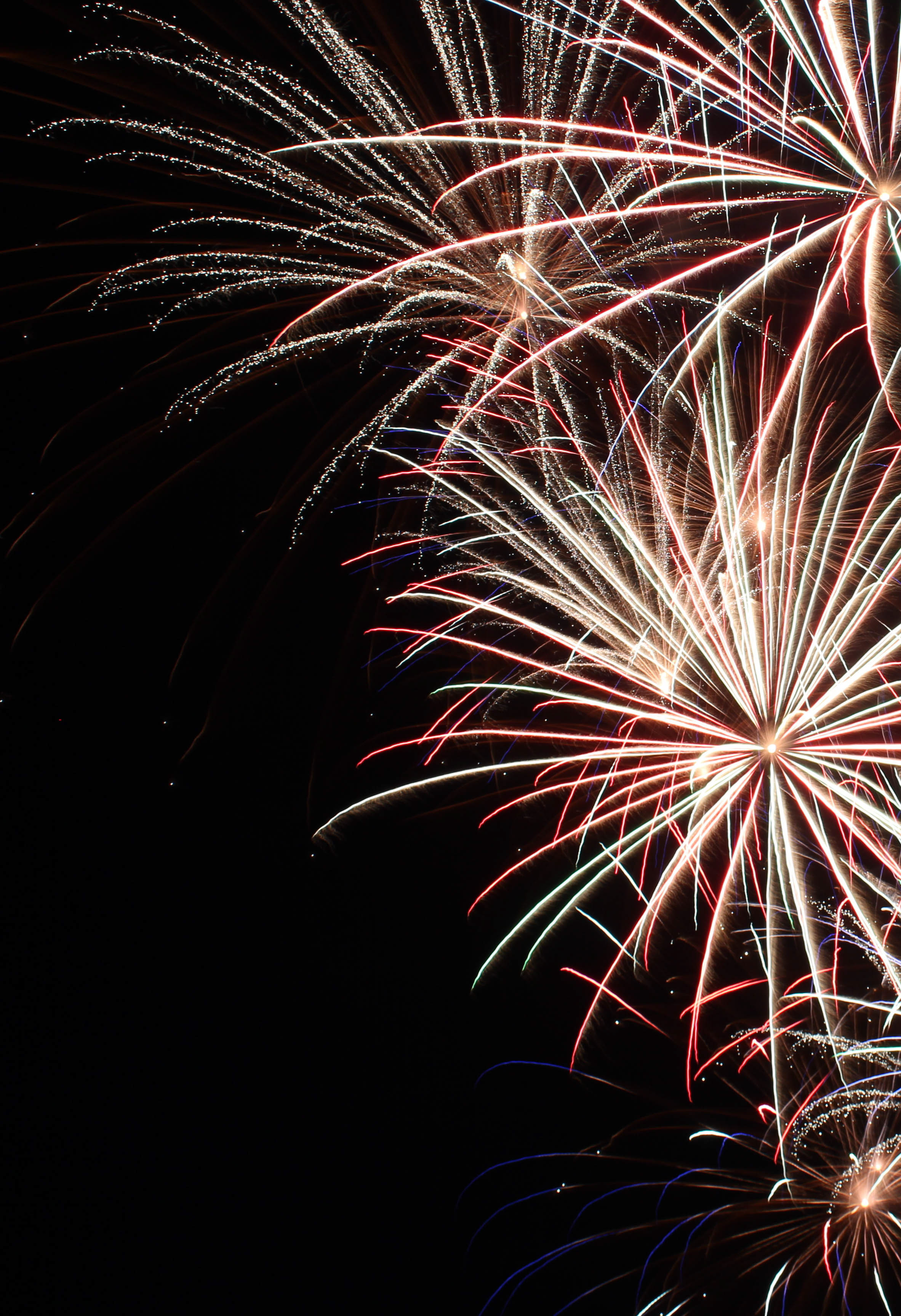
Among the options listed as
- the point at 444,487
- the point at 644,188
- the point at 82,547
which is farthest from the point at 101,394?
the point at 644,188

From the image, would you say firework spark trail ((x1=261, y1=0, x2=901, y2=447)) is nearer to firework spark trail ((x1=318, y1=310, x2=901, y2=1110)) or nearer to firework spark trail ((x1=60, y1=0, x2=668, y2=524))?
firework spark trail ((x1=60, y1=0, x2=668, y2=524))

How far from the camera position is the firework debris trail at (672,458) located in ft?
9.14

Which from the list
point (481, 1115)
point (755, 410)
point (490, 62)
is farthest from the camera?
point (481, 1115)

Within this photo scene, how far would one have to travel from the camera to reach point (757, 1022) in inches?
135

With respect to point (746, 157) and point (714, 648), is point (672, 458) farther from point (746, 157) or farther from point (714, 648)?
point (746, 157)

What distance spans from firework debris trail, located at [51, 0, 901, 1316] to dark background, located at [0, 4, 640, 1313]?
614 millimetres

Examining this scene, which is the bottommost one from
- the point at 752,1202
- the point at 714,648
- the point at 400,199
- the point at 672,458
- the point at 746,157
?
the point at 752,1202

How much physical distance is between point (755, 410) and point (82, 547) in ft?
11.3

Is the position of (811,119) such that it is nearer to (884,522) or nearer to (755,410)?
(755,410)

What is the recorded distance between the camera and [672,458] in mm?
3090

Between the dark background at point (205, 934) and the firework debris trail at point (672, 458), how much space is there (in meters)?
0.61


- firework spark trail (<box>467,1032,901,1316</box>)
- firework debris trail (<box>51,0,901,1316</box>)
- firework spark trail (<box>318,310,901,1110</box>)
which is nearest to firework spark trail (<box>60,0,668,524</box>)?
firework debris trail (<box>51,0,901,1316</box>)

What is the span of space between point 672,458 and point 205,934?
11.6ft

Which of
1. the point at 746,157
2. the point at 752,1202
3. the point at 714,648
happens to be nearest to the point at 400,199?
the point at 746,157
